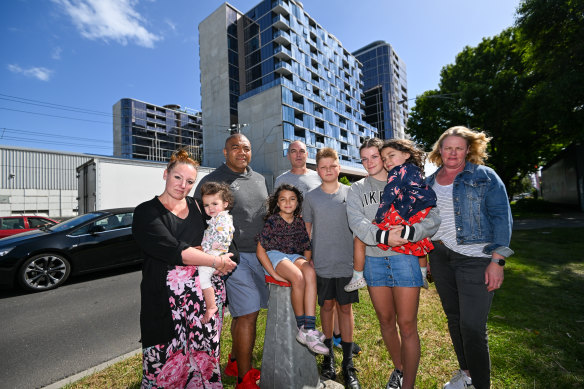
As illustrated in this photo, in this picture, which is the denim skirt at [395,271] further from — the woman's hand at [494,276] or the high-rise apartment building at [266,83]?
the high-rise apartment building at [266,83]

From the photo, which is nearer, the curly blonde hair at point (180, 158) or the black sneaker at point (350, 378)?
the curly blonde hair at point (180, 158)

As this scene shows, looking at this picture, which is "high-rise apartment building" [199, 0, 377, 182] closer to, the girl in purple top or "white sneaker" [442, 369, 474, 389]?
the girl in purple top

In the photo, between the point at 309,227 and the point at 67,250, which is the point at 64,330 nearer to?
the point at 67,250

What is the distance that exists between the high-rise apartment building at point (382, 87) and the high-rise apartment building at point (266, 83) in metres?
20.7

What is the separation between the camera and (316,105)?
4766cm

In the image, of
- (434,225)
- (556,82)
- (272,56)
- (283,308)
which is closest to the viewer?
(434,225)

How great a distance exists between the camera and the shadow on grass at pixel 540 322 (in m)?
2.78

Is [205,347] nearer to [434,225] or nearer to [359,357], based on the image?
[359,357]

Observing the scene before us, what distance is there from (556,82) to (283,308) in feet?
53.8

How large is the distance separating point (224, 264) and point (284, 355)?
1.02 meters

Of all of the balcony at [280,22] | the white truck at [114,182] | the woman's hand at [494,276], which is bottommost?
the woman's hand at [494,276]

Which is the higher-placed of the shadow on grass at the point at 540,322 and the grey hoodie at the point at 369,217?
the grey hoodie at the point at 369,217

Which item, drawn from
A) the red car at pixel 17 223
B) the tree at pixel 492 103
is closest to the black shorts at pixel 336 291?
the red car at pixel 17 223

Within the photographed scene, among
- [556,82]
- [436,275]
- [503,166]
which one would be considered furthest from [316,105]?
[436,275]
